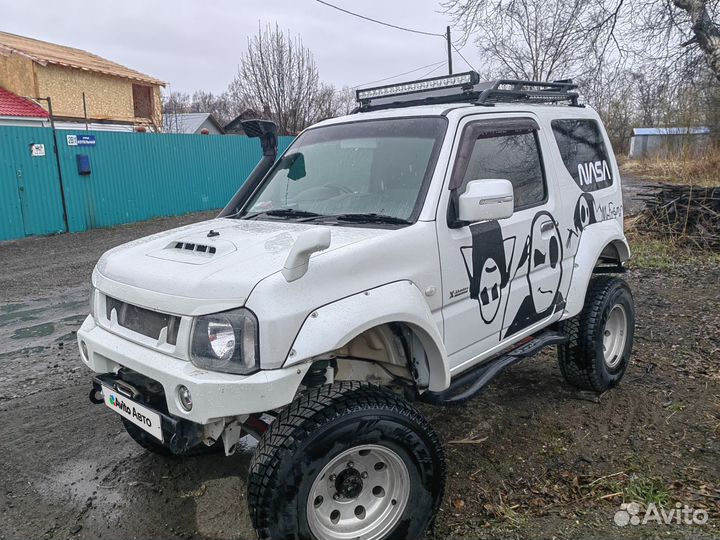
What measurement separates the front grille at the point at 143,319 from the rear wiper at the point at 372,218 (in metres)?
1.09

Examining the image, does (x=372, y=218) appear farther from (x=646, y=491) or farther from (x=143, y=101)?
(x=143, y=101)

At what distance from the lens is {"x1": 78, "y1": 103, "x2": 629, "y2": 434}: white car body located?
87.5 inches

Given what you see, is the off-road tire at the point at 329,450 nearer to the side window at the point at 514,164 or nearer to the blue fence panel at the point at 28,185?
the side window at the point at 514,164

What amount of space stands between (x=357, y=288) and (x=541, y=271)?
5.41 feet

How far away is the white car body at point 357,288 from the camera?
87.5 inches

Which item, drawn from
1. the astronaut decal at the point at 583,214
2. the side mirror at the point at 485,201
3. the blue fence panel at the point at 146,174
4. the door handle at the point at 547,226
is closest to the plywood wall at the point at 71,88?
the blue fence panel at the point at 146,174

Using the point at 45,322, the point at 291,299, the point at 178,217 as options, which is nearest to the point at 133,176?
the point at 178,217

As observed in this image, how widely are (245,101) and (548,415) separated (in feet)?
79.8

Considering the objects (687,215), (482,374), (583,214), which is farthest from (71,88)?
(482,374)

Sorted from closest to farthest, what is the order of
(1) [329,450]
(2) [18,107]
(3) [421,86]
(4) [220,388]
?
1. (4) [220,388]
2. (1) [329,450]
3. (3) [421,86]
4. (2) [18,107]

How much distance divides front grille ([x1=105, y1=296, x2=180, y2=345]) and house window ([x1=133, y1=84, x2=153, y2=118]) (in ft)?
86.5

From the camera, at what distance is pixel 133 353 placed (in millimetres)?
2502

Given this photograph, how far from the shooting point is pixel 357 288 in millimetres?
2484

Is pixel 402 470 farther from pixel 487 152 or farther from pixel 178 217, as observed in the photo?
pixel 178 217
